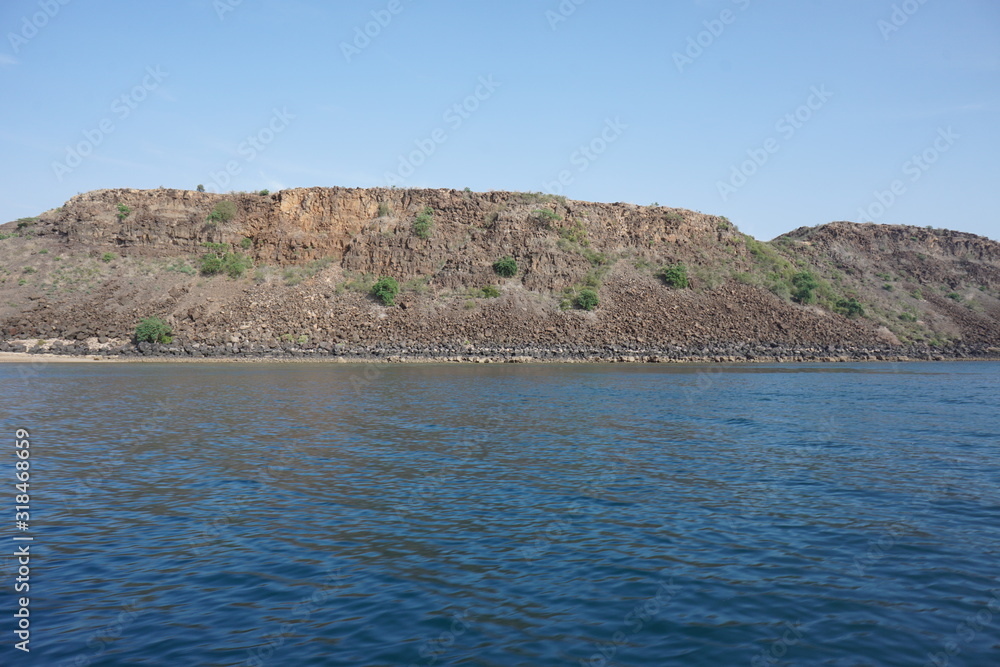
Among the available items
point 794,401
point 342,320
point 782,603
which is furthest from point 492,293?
point 782,603

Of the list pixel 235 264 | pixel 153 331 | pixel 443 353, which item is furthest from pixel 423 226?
pixel 153 331

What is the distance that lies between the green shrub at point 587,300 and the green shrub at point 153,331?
3486 centimetres

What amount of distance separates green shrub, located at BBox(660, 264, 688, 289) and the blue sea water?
48.0m

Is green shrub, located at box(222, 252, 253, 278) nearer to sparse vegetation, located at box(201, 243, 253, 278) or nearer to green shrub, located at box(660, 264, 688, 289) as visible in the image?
sparse vegetation, located at box(201, 243, 253, 278)

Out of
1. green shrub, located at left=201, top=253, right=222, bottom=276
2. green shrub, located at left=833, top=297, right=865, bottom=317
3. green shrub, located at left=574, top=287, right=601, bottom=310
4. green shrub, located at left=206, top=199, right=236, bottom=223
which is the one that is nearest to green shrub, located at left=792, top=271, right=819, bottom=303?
green shrub, located at left=833, top=297, right=865, bottom=317

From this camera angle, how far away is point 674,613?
7348 mm

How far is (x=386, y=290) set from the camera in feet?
206

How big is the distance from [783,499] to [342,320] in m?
51.2

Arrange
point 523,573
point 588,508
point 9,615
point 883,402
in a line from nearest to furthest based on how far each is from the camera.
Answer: point 9,615
point 523,573
point 588,508
point 883,402

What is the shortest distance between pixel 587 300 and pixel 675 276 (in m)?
11.0

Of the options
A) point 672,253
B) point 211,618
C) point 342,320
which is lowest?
point 211,618

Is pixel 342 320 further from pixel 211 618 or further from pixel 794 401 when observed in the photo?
pixel 211 618

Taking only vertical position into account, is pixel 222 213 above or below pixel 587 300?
above

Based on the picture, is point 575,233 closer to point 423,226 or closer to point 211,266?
point 423,226
